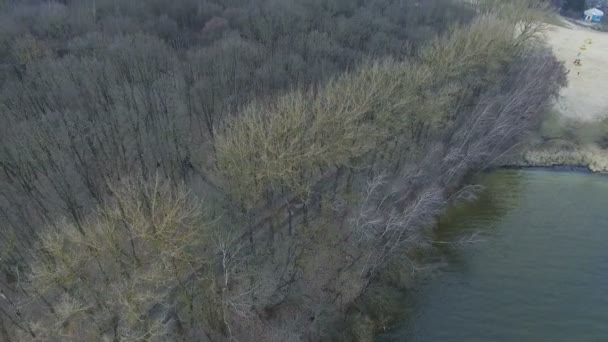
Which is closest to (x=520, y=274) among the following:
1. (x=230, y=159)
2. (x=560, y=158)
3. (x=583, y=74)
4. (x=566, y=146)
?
(x=560, y=158)

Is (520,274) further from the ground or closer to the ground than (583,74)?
closer to the ground

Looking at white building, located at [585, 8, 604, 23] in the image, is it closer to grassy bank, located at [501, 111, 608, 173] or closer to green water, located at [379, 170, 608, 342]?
grassy bank, located at [501, 111, 608, 173]

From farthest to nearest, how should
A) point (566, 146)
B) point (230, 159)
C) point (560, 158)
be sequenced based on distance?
point (566, 146)
point (560, 158)
point (230, 159)

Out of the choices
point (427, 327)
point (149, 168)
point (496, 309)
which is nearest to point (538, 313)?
point (496, 309)

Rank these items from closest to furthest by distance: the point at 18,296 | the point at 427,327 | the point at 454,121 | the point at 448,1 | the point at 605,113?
1. the point at 18,296
2. the point at 427,327
3. the point at 454,121
4. the point at 605,113
5. the point at 448,1

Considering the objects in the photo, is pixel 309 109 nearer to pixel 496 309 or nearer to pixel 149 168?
pixel 149 168

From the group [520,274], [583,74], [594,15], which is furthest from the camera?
[594,15]

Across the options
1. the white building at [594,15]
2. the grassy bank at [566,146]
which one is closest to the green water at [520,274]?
the grassy bank at [566,146]

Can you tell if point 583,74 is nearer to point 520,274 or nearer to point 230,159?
point 520,274
